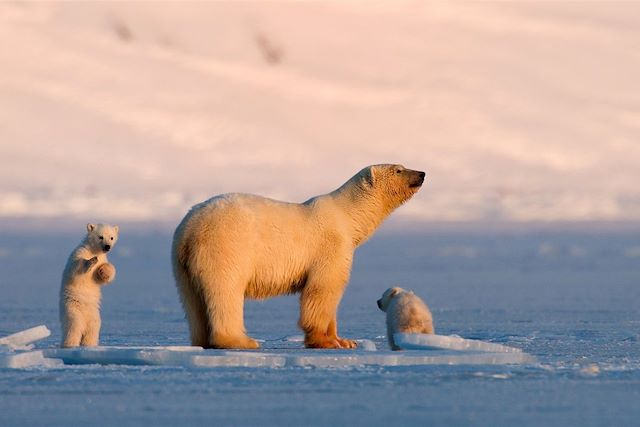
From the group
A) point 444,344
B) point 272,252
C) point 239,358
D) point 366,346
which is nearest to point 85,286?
point 272,252

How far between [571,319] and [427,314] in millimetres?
4968

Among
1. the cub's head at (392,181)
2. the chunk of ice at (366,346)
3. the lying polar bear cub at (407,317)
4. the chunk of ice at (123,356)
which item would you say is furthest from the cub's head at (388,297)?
the chunk of ice at (123,356)

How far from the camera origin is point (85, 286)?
31.3 ft

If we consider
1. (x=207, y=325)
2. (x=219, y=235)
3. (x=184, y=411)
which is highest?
(x=219, y=235)

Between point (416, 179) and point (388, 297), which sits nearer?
point (388, 297)

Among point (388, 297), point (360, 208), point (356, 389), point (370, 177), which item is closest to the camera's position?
point (356, 389)

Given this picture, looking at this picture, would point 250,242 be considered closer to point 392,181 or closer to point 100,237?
point 100,237

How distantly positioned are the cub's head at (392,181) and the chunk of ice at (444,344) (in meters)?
1.95

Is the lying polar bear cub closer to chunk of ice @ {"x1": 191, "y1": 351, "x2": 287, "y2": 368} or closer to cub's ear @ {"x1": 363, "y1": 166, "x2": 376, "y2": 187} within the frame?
cub's ear @ {"x1": 363, "y1": 166, "x2": 376, "y2": 187}

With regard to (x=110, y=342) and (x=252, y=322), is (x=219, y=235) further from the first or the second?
(x=252, y=322)

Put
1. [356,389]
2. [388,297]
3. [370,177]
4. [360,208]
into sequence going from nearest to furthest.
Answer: [356,389]
[388,297]
[360,208]
[370,177]

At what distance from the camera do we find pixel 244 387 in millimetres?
7309

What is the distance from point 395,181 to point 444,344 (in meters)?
2.25

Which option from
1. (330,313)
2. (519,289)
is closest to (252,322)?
(330,313)
